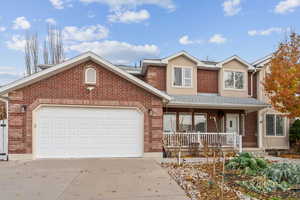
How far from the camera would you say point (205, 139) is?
1372cm

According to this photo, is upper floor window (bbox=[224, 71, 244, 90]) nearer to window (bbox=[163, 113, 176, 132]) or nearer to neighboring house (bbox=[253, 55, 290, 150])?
neighboring house (bbox=[253, 55, 290, 150])

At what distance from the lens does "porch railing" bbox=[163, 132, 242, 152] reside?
13141mm

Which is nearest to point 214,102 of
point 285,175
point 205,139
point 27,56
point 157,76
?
point 205,139

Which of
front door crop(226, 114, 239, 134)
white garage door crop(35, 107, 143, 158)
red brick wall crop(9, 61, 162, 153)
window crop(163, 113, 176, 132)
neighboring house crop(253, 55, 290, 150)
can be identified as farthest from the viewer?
neighboring house crop(253, 55, 290, 150)

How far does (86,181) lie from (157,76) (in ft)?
32.2

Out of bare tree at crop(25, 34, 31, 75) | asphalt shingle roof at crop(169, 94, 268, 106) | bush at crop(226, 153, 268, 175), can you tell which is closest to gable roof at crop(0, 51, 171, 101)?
asphalt shingle roof at crop(169, 94, 268, 106)

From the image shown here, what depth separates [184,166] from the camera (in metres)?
9.55

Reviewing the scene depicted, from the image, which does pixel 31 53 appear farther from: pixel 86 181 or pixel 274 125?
pixel 274 125

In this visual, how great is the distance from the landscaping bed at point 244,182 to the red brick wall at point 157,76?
774 centimetres

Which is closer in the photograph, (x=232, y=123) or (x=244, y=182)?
(x=244, y=182)

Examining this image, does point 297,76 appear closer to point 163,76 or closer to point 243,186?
point 163,76

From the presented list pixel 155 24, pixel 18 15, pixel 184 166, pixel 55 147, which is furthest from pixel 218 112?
pixel 18 15

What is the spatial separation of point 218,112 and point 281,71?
464 centimetres

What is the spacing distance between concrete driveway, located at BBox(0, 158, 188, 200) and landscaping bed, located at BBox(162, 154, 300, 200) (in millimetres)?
561
